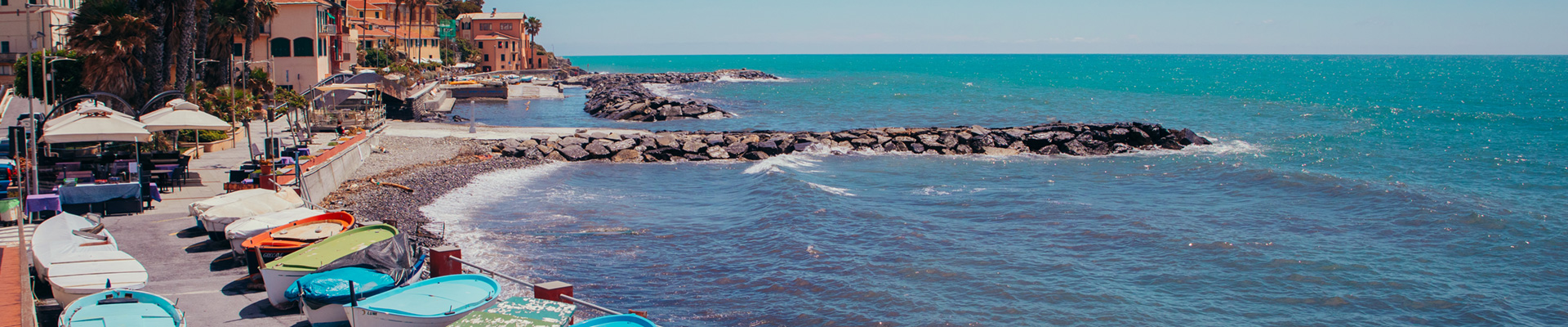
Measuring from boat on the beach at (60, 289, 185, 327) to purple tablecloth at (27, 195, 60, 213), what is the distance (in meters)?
6.73

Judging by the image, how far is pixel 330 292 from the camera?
35.8 feet

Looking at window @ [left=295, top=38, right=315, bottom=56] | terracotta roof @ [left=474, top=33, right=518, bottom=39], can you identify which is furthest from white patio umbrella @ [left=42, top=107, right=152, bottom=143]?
terracotta roof @ [left=474, top=33, right=518, bottom=39]

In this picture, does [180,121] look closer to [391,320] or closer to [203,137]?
[203,137]

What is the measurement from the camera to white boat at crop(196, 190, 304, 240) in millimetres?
14367

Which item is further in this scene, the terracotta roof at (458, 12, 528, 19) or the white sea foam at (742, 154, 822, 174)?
the terracotta roof at (458, 12, 528, 19)

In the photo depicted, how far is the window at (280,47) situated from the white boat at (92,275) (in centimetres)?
3801

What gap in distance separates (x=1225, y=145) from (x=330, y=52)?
158 ft

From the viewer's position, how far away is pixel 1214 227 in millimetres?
21641

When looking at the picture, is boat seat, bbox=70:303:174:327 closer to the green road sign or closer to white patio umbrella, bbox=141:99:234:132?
white patio umbrella, bbox=141:99:234:132

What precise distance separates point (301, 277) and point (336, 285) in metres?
0.70

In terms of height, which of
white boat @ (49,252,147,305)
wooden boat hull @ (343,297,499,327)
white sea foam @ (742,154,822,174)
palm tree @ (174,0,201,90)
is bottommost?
white sea foam @ (742,154,822,174)

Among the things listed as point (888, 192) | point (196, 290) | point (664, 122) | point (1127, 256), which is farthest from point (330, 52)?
point (1127, 256)

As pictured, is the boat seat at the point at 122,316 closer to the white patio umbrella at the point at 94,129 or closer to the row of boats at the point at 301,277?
the row of boats at the point at 301,277

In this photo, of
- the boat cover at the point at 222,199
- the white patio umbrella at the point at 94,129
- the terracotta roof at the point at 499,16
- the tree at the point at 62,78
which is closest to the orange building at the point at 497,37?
the terracotta roof at the point at 499,16
